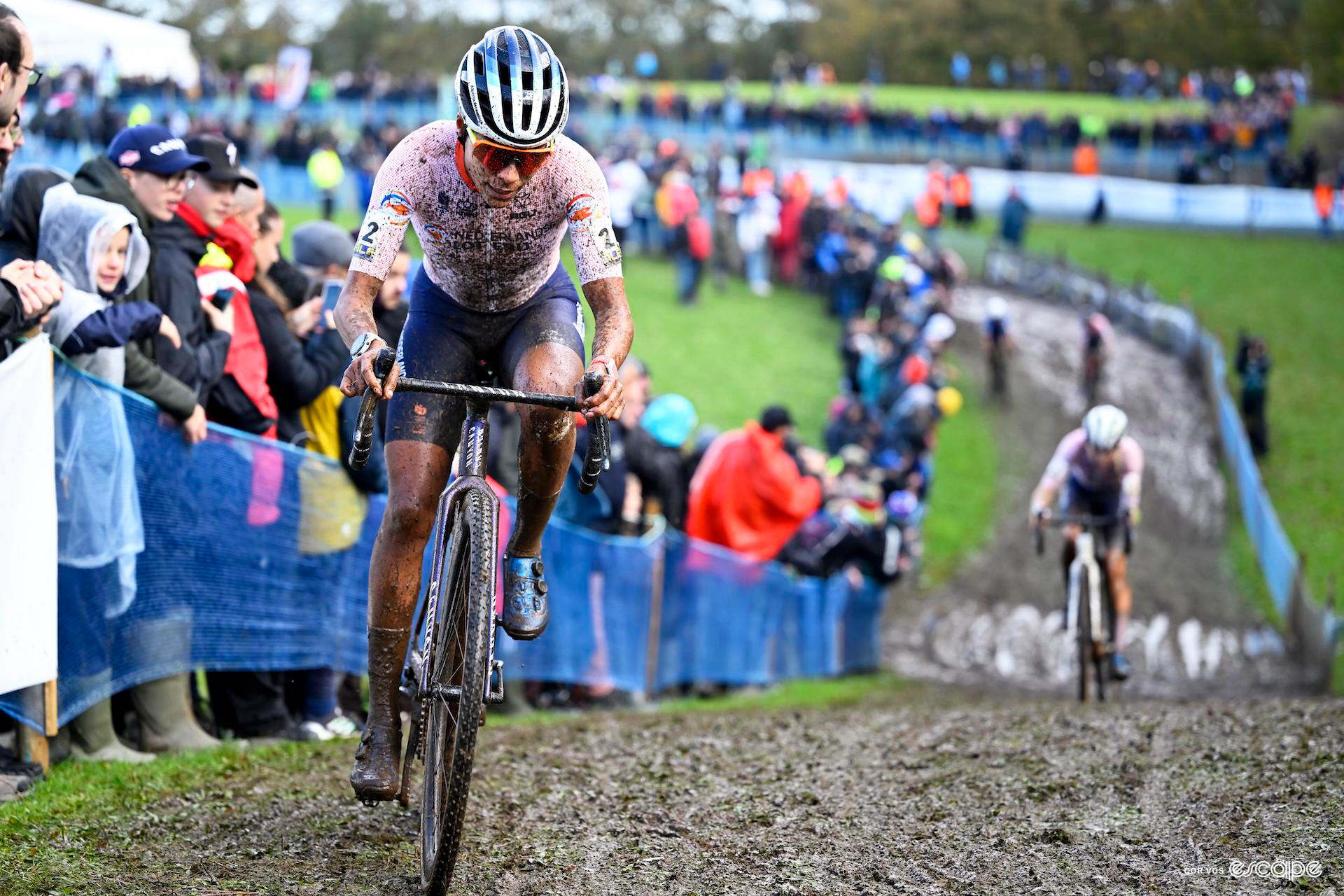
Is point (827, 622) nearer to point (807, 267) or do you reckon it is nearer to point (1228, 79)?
point (807, 267)

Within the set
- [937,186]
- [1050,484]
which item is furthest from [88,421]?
[937,186]

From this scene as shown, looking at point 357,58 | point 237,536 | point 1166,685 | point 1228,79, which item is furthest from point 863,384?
point 357,58

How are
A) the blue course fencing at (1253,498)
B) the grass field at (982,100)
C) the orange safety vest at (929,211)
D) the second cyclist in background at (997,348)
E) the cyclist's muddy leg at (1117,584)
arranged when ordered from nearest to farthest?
the cyclist's muddy leg at (1117,584)
the blue course fencing at (1253,498)
the second cyclist in background at (997,348)
the orange safety vest at (929,211)
the grass field at (982,100)

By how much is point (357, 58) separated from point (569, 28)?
12463 mm

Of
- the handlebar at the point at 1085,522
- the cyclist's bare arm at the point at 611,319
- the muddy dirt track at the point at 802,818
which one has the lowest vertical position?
the muddy dirt track at the point at 802,818

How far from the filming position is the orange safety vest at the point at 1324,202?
4350 cm

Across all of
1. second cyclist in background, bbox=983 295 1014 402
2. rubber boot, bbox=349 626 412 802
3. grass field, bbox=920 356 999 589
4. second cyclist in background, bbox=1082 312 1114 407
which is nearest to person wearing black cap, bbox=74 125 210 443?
rubber boot, bbox=349 626 412 802

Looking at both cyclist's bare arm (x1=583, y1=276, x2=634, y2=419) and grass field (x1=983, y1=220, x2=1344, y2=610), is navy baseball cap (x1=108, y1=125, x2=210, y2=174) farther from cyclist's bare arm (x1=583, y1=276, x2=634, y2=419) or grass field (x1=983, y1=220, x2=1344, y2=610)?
grass field (x1=983, y1=220, x2=1344, y2=610)

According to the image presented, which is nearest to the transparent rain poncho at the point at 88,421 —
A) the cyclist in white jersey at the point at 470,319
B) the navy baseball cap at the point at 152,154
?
the navy baseball cap at the point at 152,154

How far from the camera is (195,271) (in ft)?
25.6

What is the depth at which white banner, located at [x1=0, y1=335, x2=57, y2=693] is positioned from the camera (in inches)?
240

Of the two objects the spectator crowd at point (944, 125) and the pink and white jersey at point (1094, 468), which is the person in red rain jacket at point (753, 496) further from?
the spectator crowd at point (944, 125)

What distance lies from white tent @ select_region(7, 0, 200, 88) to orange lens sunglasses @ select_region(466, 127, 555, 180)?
3130cm

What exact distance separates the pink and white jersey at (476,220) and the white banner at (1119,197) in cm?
3671
